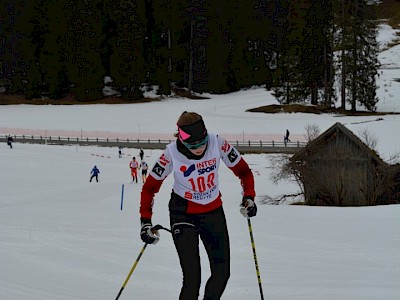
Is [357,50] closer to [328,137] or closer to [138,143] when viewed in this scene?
[138,143]

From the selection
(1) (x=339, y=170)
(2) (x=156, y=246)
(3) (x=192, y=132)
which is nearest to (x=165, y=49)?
(1) (x=339, y=170)

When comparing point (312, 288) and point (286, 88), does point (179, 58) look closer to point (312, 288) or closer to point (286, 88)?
point (286, 88)

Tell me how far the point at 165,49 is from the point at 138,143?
38.3 m

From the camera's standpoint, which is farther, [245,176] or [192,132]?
[245,176]

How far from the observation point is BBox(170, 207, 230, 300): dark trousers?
5.68 meters

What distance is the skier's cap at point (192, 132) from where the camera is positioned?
5.46 m

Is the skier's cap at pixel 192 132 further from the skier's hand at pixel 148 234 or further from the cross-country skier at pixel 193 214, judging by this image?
the skier's hand at pixel 148 234

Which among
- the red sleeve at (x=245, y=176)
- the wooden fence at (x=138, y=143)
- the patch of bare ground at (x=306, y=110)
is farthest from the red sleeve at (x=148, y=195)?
A: the patch of bare ground at (x=306, y=110)

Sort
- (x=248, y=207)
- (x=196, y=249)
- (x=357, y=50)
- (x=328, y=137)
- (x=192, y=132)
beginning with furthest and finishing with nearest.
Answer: (x=357, y=50) < (x=328, y=137) < (x=248, y=207) < (x=196, y=249) < (x=192, y=132)

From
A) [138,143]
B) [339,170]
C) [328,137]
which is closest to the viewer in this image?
[339,170]

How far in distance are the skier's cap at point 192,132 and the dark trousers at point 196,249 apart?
2.52 feet

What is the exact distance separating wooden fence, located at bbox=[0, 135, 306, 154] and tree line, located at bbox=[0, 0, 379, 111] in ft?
59.9

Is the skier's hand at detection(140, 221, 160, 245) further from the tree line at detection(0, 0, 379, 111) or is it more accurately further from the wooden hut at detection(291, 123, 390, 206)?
the tree line at detection(0, 0, 379, 111)

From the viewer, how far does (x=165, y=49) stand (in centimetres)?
8450
